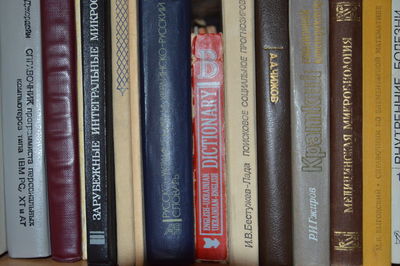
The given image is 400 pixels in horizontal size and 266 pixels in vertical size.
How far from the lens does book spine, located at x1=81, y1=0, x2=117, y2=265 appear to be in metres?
0.52

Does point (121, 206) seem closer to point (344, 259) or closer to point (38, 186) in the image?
point (38, 186)

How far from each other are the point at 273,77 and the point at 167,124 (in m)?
0.13

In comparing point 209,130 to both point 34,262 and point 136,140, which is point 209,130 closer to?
point 136,140

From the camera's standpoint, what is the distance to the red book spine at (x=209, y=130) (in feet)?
1.75

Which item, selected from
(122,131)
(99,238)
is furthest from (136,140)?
(99,238)

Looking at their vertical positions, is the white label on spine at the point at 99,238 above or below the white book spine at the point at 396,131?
below

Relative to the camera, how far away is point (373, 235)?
516 mm

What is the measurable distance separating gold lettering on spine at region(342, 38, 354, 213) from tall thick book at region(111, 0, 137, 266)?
247 mm

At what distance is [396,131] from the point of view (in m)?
0.51

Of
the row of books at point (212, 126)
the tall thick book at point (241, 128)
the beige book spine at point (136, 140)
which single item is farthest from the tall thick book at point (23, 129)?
the tall thick book at point (241, 128)

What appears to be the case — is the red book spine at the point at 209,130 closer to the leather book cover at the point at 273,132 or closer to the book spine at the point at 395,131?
the leather book cover at the point at 273,132

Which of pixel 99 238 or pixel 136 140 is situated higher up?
pixel 136 140

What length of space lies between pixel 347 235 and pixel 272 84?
7.7 inches

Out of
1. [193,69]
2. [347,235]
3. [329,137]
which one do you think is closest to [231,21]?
[193,69]
